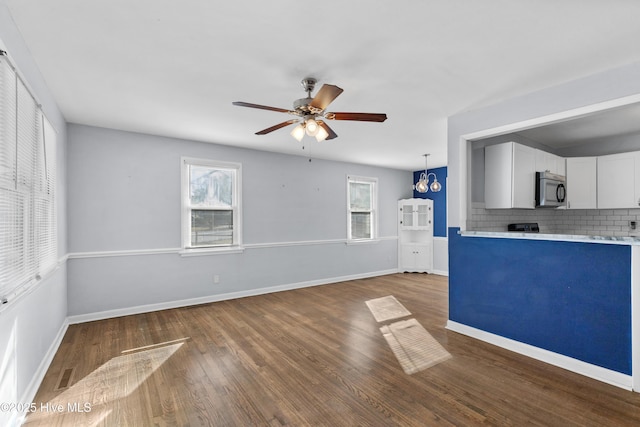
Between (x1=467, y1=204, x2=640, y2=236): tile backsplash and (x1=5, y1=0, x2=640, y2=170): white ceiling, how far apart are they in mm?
1404

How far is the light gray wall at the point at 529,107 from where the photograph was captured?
99.9 inches

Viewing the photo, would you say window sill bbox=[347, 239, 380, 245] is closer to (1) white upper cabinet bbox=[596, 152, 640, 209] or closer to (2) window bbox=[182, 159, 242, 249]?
(2) window bbox=[182, 159, 242, 249]

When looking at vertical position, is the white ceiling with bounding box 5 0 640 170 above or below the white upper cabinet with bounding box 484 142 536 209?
above

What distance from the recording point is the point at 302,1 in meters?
1.78

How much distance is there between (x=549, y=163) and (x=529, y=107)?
64.4 inches

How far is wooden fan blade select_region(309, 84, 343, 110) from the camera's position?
7.23 ft

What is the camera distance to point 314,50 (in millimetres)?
2289

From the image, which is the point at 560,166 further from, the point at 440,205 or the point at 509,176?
the point at 440,205

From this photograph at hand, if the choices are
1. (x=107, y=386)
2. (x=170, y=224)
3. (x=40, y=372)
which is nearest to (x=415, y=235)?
(x=170, y=224)

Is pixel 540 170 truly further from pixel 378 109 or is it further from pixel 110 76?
pixel 110 76

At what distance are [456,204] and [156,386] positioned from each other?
3484 mm

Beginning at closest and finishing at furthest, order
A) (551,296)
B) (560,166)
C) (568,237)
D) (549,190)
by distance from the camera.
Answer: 1. (568,237)
2. (551,296)
3. (549,190)
4. (560,166)

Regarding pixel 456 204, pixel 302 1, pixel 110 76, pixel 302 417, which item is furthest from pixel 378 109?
pixel 302 417

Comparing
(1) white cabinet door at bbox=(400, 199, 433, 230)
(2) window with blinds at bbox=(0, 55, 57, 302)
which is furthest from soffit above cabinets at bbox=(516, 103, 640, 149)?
(2) window with blinds at bbox=(0, 55, 57, 302)
